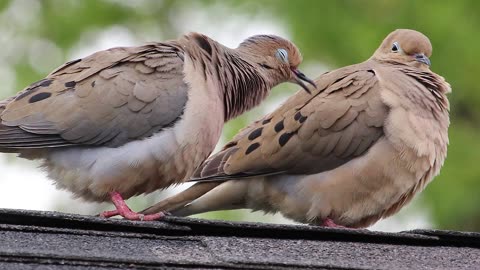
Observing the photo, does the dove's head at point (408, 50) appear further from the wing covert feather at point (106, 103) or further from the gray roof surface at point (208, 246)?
the gray roof surface at point (208, 246)

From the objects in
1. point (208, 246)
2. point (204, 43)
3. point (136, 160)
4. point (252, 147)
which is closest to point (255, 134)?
point (252, 147)

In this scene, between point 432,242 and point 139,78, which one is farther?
point 139,78

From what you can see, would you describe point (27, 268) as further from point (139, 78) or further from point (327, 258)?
point (139, 78)

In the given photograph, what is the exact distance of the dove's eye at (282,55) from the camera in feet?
19.0

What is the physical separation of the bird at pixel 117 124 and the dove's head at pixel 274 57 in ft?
2.01

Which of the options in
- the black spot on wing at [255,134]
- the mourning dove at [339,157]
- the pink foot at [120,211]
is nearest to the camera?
the pink foot at [120,211]

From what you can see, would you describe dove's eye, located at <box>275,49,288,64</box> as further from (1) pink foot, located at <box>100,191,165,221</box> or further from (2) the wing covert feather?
(1) pink foot, located at <box>100,191,165,221</box>

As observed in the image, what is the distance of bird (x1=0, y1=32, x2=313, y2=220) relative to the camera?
4.93m

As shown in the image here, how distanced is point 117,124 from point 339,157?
45.5 inches

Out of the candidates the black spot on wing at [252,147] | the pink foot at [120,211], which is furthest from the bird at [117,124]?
the black spot on wing at [252,147]

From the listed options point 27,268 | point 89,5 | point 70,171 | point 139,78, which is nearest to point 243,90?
point 139,78

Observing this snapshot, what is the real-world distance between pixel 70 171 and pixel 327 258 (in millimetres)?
1790

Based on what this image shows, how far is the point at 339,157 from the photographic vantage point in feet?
18.0

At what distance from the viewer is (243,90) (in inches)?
219
